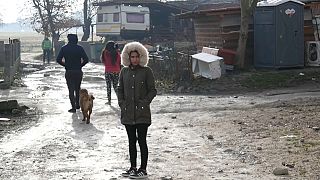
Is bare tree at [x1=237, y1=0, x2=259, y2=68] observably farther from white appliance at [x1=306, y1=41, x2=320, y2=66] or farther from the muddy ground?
the muddy ground

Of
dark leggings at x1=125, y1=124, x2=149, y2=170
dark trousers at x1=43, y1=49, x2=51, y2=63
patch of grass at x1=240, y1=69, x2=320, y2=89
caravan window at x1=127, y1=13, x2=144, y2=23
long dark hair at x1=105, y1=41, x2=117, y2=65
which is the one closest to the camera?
dark leggings at x1=125, y1=124, x2=149, y2=170

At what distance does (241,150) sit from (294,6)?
11.2 m

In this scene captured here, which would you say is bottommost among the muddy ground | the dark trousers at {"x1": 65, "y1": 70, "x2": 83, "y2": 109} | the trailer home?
the muddy ground

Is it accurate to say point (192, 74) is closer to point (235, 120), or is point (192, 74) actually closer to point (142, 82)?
point (235, 120)

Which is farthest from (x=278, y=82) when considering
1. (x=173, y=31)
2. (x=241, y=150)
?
(x=173, y=31)

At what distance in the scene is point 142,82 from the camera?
22.8 ft

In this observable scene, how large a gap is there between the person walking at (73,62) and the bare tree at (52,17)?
37.1m

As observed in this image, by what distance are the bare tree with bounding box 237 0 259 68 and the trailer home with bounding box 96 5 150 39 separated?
68.4 feet

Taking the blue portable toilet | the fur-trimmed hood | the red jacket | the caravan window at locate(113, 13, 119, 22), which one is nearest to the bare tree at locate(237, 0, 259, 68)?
the blue portable toilet

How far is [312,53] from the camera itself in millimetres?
19188

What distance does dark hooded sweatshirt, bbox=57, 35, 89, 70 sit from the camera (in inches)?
510

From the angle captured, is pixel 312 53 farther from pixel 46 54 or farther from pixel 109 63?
pixel 46 54

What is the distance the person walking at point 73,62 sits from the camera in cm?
1297

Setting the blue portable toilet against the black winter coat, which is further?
the blue portable toilet
